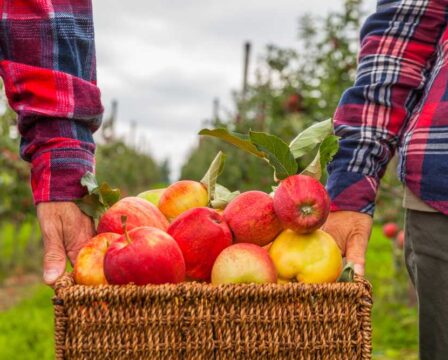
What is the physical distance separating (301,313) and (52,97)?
2.39 feet

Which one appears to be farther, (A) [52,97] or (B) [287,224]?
(A) [52,97]

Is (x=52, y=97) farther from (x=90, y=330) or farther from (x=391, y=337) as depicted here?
(x=391, y=337)

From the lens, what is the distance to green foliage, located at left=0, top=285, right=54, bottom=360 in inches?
176

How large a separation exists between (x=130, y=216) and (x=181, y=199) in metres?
0.14

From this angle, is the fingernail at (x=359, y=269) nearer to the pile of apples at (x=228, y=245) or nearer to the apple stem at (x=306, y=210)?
the pile of apples at (x=228, y=245)

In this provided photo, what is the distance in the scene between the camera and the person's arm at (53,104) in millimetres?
1516

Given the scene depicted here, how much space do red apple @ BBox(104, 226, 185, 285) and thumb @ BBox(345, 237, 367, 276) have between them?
440mm

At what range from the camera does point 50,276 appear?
1.43 m

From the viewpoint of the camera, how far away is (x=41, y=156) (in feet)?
5.16

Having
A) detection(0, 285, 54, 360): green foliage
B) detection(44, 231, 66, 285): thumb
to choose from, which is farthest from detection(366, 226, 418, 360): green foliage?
detection(44, 231, 66, 285): thumb

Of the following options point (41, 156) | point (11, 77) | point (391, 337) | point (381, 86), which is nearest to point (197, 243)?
point (41, 156)

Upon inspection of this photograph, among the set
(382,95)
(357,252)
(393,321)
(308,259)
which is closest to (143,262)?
(308,259)

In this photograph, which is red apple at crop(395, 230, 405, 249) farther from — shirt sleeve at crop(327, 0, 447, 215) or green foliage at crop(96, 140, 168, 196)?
green foliage at crop(96, 140, 168, 196)

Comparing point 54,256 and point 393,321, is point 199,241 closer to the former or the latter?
point 54,256
